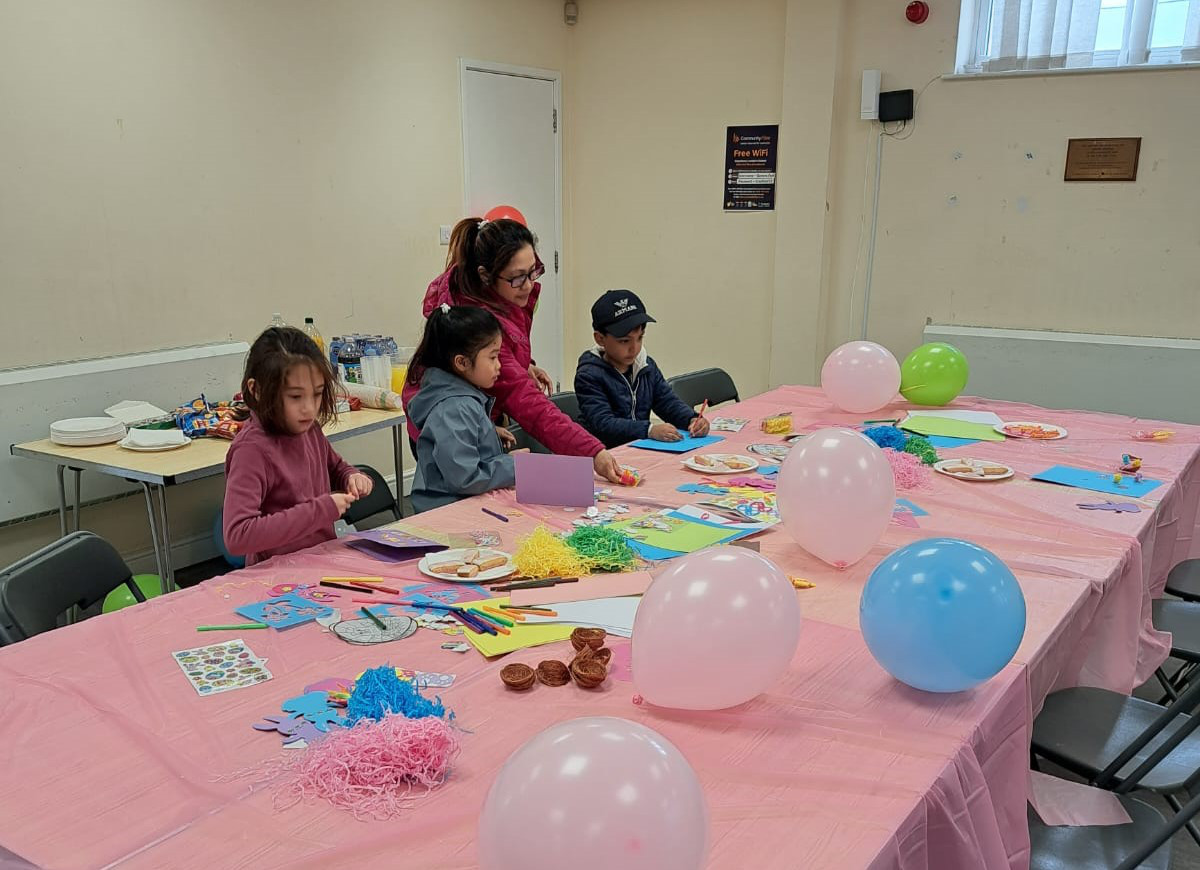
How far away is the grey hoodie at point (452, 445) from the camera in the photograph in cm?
227

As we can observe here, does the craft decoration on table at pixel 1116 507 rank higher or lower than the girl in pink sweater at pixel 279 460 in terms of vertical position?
lower

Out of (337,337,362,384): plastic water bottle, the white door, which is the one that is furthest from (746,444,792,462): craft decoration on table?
the white door

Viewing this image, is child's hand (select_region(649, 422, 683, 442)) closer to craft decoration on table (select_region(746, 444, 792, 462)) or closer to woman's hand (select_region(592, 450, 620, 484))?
craft decoration on table (select_region(746, 444, 792, 462))

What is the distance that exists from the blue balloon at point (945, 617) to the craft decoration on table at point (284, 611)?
94 centimetres

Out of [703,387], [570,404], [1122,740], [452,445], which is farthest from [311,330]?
[1122,740]

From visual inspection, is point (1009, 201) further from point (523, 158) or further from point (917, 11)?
point (523, 158)

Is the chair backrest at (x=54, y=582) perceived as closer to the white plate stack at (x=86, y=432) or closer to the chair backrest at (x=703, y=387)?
the white plate stack at (x=86, y=432)

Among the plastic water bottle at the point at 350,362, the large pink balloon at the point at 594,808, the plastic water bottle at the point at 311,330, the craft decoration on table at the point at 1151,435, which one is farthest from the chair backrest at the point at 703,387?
the large pink balloon at the point at 594,808

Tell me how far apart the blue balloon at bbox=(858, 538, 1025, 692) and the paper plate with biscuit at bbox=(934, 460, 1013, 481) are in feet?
3.92

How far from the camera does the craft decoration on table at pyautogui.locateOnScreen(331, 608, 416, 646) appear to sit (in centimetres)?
150

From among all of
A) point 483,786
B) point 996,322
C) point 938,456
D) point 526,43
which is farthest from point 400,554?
point 526,43

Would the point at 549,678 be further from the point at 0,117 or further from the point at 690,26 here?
the point at 690,26

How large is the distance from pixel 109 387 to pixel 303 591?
7.07 ft

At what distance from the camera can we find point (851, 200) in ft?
16.0
